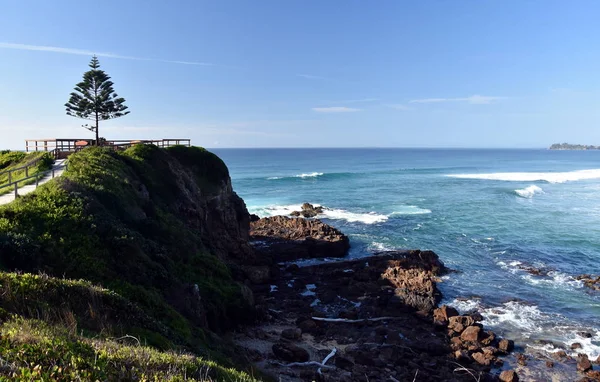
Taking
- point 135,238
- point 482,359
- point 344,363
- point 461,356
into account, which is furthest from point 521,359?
point 135,238

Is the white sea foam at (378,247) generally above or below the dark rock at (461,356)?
above

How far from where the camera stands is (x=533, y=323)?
23.5 meters

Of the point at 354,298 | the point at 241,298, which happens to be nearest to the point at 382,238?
the point at 354,298

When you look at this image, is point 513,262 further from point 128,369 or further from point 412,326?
point 128,369

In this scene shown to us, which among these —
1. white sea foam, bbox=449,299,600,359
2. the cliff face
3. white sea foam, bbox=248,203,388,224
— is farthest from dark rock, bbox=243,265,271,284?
white sea foam, bbox=248,203,388,224

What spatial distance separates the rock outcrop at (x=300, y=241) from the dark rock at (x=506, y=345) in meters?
17.5

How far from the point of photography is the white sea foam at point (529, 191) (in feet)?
228

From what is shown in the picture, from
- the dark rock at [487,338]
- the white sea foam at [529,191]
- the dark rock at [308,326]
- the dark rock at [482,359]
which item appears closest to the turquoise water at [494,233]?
the white sea foam at [529,191]

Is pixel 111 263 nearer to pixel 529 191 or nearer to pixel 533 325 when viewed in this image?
pixel 533 325

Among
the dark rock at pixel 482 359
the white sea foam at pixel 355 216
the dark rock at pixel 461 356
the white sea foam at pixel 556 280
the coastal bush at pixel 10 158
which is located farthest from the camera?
the white sea foam at pixel 355 216

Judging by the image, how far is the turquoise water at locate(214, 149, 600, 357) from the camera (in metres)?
25.0

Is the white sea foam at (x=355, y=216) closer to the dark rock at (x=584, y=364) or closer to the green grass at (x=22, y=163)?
the dark rock at (x=584, y=364)

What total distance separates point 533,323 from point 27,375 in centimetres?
2551

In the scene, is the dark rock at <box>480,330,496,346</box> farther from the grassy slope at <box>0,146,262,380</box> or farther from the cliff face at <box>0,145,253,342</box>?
the grassy slope at <box>0,146,262,380</box>
